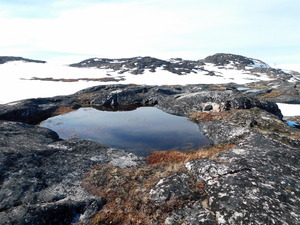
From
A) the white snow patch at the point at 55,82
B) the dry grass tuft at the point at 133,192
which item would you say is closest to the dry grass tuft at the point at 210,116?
the dry grass tuft at the point at 133,192

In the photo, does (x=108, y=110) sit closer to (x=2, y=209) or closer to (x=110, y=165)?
(x=110, y=165)

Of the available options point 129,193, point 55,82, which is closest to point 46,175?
point 129,193

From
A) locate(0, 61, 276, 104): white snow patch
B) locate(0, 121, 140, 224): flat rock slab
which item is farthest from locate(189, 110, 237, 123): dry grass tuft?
locate(0, 61, 276, 104): white snow patch

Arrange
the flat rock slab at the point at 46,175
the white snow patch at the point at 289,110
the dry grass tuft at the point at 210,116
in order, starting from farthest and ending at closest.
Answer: the white snow patch at the point at 289,110
the dry grass tuft at the point at 210,116
the flat rock slab at the point at 46,175

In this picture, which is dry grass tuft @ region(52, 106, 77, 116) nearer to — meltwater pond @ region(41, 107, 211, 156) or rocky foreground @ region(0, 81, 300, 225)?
meltwater pond @ region(41, 107, 211, 156)

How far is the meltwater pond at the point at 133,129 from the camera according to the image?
20192 millimetres

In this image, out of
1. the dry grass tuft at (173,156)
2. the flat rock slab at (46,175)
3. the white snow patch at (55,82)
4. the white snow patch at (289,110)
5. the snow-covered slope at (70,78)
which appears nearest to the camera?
the flat rock slab at (46,175)

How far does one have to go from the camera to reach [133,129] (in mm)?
24906

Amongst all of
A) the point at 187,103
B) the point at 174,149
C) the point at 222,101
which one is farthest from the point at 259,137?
the point at 187,103

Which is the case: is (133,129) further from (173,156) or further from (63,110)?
(63,110)

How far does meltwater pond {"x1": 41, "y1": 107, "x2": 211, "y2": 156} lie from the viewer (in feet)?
66.2

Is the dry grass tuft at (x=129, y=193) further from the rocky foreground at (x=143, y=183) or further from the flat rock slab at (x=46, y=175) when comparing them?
the flat rock slab at (x=46, y=175)

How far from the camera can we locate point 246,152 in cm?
1431

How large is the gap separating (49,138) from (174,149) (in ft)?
42.7
